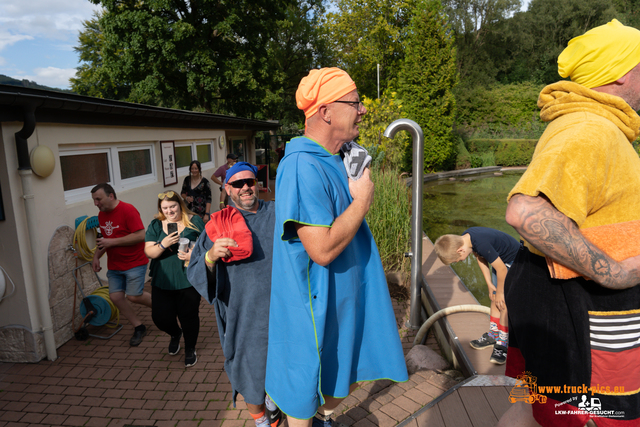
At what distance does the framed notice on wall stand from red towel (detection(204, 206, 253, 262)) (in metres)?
5.53

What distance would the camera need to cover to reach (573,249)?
48.3 inches

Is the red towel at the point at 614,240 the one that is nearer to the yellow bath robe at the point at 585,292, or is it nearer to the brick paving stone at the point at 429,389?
the yellow bath robe at the point at 585,292

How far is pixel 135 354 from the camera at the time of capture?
424 centimetres

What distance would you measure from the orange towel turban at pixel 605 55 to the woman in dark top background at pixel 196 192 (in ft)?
21.4

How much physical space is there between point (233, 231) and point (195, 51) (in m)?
19.3

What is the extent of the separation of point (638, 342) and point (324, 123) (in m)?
1.35

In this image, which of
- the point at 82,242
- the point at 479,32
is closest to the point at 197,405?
the point at 82,242

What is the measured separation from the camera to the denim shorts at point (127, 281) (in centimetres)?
440

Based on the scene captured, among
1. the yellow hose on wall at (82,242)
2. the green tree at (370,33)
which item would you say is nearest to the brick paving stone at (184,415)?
the yellow hose on wall at (82,242)

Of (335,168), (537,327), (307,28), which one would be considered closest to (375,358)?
(537,327)

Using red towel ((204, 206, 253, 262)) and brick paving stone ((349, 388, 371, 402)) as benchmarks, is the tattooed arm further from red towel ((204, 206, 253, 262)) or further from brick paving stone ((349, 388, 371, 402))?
brick paving stone ((349, 388, 371, 402))

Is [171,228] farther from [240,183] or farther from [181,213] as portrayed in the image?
[240,183]

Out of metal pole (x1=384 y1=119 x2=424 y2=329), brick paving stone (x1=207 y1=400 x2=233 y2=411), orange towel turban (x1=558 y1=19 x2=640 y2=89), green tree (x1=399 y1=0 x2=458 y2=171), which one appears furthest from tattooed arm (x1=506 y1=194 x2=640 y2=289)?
green tree (x1=399 y1=0 x2=458 y2=171)

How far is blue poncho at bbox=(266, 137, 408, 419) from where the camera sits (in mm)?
1529
